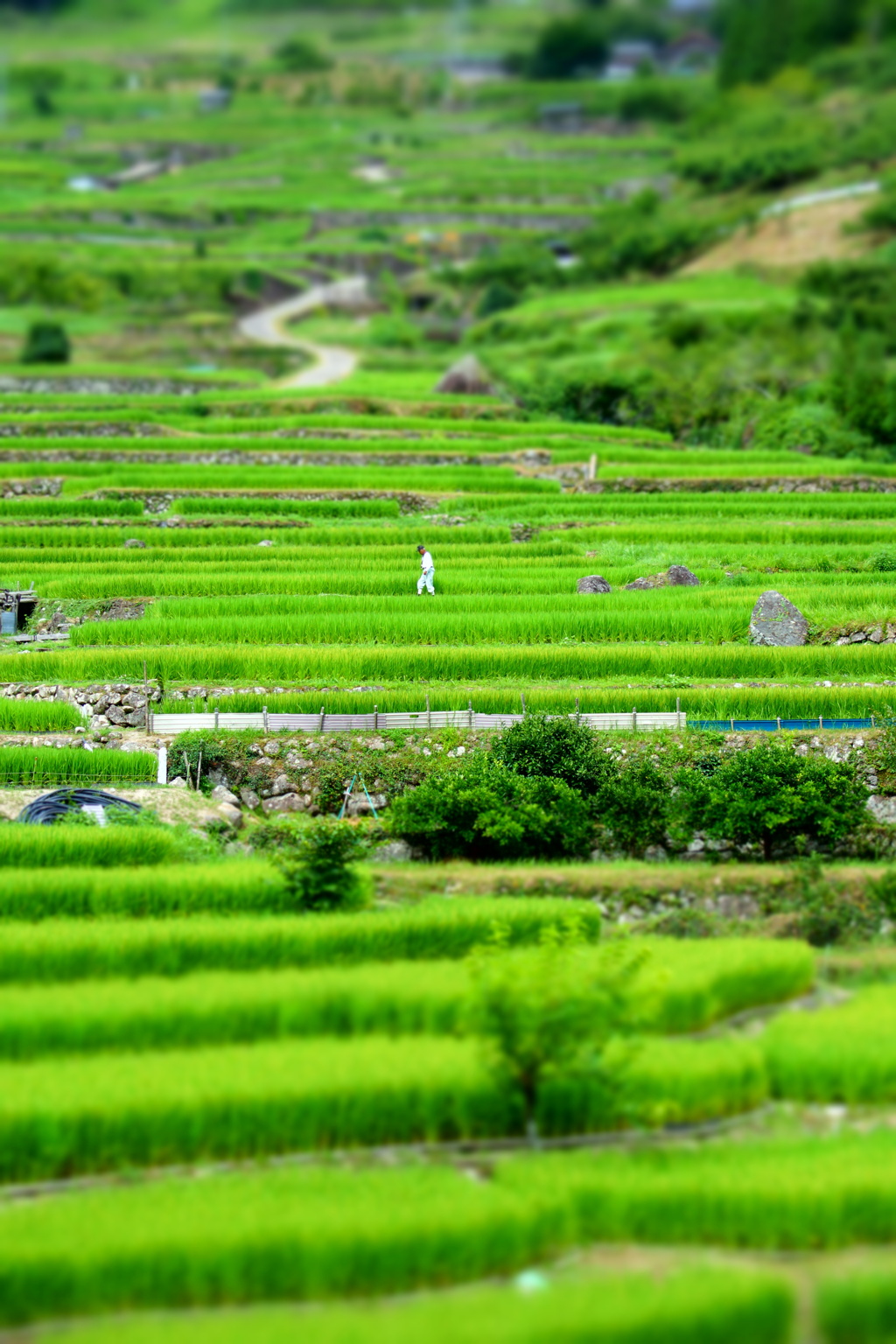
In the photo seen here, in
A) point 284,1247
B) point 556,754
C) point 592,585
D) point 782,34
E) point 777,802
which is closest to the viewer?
point 284,1247

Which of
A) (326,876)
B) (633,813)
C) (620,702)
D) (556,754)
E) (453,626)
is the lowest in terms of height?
(326,876)

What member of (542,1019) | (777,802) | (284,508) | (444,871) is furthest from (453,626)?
(542,1019)

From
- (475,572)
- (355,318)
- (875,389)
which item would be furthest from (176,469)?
(355,318)

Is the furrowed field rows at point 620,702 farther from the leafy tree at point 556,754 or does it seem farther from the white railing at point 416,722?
the leafy tree at point 556,754

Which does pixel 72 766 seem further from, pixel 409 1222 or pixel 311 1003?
pixel 409 1222

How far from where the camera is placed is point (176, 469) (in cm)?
3616

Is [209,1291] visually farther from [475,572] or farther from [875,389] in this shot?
[875,389]

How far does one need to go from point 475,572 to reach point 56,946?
48.3 ft

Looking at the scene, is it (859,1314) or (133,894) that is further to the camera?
(133,894)

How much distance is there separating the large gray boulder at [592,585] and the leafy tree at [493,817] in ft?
28.4

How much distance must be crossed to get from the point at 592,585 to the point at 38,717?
9.70 meters

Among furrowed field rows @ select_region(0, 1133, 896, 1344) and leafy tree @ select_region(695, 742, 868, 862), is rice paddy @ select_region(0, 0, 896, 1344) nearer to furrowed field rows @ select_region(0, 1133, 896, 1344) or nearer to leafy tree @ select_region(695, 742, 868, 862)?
furrowed field rows @ select_region(0, 1133, 896, 1344)

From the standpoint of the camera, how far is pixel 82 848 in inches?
682

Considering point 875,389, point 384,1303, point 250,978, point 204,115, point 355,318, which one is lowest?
point 384,1303
